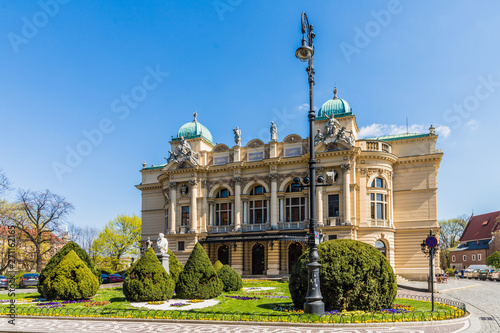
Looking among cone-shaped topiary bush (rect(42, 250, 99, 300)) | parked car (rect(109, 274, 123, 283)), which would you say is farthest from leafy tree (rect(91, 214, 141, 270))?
cone-shaped topiary bush (rect(42, 250, 99, 300))

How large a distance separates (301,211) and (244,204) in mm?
6852

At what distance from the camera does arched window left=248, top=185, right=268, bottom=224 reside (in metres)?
50.5

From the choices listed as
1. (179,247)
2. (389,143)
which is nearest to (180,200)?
(179,247)

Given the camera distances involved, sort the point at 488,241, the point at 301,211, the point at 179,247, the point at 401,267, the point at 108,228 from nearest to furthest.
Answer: the point at 401,267 < the point at 301,211 < the point at 179,247 < the point at 108,228 < the point at 488,241

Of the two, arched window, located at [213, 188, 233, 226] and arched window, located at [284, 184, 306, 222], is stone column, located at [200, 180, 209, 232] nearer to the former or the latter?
arched window, located at [213, 188, 233, 226]

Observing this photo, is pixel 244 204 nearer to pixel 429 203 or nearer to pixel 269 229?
pixel 269 229

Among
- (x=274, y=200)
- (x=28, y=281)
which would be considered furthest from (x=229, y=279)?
(x=28, y=281)

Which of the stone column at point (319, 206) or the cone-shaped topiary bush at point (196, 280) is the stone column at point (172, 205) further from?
the cone-shaped topiary bush at point (196, 280)

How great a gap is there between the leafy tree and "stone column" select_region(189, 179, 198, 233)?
Result: 26385 millimetres

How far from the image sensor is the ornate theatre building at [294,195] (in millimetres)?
45062

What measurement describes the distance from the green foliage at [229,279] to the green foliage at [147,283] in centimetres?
588

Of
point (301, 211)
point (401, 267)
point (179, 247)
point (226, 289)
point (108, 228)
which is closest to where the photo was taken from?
point (226, 289)

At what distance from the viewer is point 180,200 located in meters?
52.8

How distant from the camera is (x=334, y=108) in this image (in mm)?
50156
